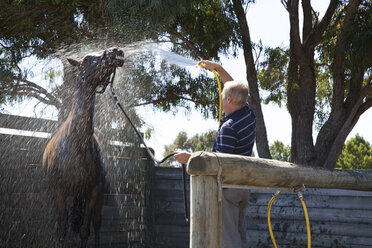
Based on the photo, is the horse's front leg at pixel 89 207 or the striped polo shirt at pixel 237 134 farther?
the horse's front leg at pixel 89 207

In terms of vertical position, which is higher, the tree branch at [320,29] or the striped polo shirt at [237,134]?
the tree branch at [320,29]

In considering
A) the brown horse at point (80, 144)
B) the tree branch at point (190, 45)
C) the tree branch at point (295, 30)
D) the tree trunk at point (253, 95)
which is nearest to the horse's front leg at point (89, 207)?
the brown horse at point (80, 144)

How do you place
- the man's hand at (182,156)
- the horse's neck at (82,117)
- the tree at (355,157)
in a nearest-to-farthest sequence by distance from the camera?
1. the man's hand at (182,156)
2. the horse's neck at (82,117)
3. the tree at (355,157)

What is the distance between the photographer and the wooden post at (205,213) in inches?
89.1

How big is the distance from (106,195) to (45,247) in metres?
1.03

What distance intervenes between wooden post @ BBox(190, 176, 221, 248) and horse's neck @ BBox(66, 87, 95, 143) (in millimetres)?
1860

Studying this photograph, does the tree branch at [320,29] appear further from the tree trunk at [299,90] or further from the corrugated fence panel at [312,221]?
the corrugated fence panel at [312,221]

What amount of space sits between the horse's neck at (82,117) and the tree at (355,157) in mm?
36713

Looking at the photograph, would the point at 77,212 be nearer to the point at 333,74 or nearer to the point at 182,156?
the point at 182,156

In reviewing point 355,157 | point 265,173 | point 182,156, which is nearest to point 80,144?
point 182,156

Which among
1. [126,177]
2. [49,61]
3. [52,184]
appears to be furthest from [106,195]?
[49,61]

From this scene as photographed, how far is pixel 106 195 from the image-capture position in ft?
19.2

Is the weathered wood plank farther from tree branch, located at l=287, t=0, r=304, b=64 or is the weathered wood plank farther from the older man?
tree branch, located at l=287, t=0, r=304, b=64

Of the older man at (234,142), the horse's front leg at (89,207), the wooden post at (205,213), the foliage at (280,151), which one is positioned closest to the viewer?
the wooden post at (205,213)
